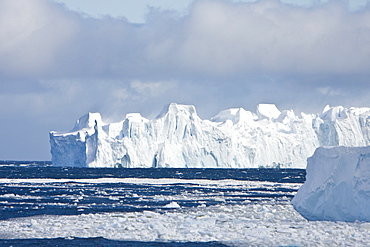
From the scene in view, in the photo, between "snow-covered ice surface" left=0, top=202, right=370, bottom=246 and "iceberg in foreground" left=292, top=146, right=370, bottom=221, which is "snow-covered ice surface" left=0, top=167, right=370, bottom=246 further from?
"iceberg in foreground" left=292, top=146, right=370, bottom=221

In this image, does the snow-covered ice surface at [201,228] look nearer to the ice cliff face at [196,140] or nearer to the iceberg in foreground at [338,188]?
A: the iceberg in foreground at [338,188]

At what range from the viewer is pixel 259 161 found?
7150 centimetres

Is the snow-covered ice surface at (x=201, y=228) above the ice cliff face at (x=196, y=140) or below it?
below

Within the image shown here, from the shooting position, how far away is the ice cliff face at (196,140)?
219 ft

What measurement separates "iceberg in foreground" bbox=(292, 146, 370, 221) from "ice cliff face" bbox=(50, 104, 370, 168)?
148 feet

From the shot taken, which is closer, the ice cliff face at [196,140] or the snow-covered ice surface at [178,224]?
the snow-covered ice surface at [178,224]

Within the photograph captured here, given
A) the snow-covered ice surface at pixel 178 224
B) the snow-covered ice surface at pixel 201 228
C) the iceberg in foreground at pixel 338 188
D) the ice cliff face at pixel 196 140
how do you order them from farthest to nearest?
the ice cliff face at pixel 196 140, the iceberg in foreground at pixel 338 188, the snow-covered ice surface at pixel 178 224, the snow-covered ice surface at pixel 201 228

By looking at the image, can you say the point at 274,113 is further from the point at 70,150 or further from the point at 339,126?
the point at 70,150

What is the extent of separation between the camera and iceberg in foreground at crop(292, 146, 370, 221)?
19094 mm

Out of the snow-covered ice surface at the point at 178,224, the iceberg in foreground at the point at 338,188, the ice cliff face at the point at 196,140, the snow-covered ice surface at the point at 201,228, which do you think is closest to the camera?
the snow-covered ice surface at the point at 201,228

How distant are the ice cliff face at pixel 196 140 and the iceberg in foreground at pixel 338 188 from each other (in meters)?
45.2

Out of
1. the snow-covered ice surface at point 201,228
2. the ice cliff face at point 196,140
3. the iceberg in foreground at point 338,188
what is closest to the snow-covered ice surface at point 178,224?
the snow-covered ice surface at point 201,228

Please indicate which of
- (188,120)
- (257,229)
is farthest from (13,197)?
(188,120)

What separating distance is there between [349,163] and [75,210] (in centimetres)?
1091
